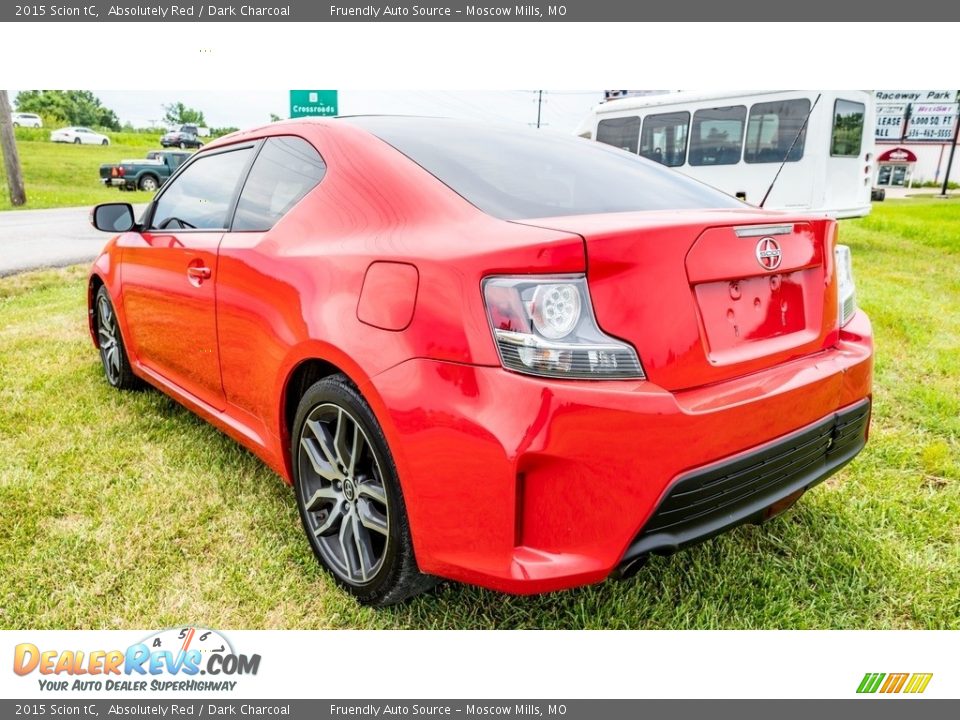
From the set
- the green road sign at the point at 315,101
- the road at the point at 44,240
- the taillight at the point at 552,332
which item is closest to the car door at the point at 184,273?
the taillight at the point at 552,332

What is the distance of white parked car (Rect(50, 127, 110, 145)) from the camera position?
958 inches

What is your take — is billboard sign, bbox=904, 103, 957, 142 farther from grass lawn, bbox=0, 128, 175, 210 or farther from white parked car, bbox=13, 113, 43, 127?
white parked car, bbox=13, 113, 43, 127

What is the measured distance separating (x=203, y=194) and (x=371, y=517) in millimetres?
1888

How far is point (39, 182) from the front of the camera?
18.7 metres

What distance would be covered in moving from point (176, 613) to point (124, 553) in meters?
0.44

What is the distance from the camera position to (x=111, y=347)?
13.3 feet

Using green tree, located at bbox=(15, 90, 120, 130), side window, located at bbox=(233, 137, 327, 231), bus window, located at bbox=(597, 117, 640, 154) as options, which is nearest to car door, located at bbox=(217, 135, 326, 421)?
side window, located at bbox=(233, 137, 327, 231)

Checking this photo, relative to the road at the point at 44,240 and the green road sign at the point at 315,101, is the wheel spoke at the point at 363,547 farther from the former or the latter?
the green road sign at the point at 315,101

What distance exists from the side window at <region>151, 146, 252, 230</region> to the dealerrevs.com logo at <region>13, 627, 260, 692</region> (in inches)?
62.3

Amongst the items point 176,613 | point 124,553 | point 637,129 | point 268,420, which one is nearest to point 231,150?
point 268,420

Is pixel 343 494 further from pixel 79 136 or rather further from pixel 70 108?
pixel 79 136

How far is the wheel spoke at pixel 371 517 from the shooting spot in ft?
6.34

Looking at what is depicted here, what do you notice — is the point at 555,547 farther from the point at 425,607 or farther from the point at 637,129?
the point at 637,129

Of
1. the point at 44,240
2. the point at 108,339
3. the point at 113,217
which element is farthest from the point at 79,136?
the point at 113,217
